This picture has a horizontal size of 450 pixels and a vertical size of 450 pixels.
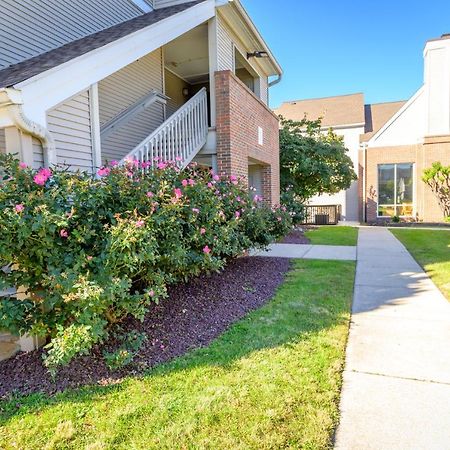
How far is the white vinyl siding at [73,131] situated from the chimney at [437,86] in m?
18.7

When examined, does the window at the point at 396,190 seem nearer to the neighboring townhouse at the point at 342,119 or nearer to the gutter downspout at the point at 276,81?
the neighboring townhouse at the point at 342,119

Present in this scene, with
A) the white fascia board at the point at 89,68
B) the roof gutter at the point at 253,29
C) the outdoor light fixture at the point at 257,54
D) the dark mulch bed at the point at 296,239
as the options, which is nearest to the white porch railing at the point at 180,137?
the white fascia board at the point at 89,68

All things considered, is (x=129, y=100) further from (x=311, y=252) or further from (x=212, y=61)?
(x=311, y=252)

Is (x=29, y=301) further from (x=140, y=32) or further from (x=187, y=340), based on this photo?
(x=140, y=32)

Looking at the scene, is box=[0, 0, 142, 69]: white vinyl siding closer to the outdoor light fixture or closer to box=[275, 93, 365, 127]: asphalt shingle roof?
the outdoor light fixture

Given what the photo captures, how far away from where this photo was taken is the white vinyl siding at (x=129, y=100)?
7.59m

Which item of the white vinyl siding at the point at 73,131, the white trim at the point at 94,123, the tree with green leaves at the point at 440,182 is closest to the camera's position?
the white vinyl siding at the point at 73,131

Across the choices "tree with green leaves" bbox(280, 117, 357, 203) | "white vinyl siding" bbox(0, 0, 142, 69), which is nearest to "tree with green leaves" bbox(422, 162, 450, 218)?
"tree with green leaves" bbox(280, 117, 357, 203)

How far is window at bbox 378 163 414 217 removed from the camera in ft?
65.3

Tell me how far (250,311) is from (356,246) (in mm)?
6742

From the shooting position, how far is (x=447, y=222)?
18078mm

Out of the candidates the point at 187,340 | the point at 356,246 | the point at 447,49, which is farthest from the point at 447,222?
the point at 187,340

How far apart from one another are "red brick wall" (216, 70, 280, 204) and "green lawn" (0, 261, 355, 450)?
16.0 ft

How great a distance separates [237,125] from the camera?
8273mm
